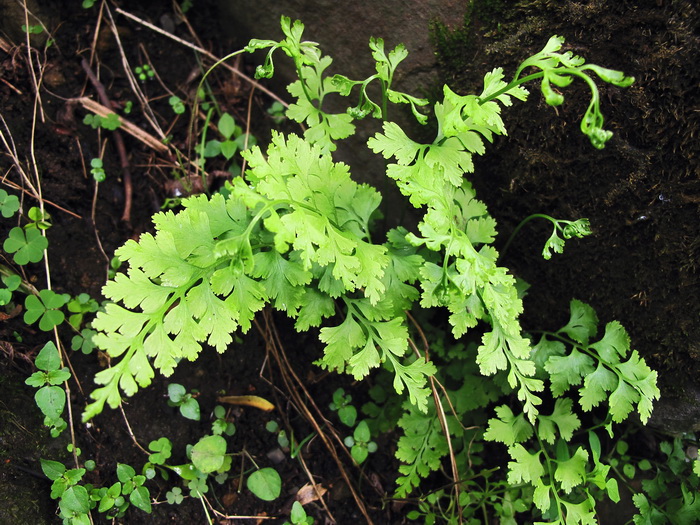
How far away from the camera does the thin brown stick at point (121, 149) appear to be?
272 centimetres

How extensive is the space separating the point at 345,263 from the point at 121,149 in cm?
160

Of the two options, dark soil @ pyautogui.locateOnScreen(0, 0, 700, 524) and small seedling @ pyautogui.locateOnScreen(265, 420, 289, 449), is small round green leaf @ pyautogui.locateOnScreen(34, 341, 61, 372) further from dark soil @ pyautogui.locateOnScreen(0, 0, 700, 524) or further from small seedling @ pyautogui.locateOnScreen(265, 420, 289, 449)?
small seedling @ pyautogui.locateOnScreen(265, 420, 289, 449)

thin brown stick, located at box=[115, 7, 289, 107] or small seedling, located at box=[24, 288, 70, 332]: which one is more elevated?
thin brown stick, located at box=[115, 7, 289, 107]

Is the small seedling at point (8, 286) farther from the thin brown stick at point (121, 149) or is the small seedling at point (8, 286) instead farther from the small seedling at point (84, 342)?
→ the thin brown stick at point (121, 149)

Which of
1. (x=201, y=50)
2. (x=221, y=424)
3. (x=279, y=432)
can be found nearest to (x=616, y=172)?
(x=279, y=432)

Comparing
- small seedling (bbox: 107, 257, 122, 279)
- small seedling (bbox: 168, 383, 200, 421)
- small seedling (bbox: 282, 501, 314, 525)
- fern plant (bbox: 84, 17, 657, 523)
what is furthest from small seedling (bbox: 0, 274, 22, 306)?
small seedling (bbox: 282, 501, 314, 525)

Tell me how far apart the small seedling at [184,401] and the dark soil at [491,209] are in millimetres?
112

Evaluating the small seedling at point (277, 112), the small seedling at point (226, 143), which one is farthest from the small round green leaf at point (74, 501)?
the small seedling at point (277, 112)

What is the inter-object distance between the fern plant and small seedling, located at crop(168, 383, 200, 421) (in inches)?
12.0

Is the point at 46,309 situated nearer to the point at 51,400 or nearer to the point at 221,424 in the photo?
the point at 51,400

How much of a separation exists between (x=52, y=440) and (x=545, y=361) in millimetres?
2025

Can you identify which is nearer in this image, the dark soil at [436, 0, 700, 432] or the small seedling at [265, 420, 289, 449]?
the dark soil at [436, 0, 700, 432]

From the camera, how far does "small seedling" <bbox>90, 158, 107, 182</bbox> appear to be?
265cm

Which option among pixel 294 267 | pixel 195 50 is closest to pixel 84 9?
pixel 195 50
